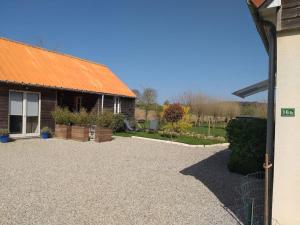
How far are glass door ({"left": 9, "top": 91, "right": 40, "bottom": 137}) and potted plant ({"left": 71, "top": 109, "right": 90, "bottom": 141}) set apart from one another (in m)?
2.06

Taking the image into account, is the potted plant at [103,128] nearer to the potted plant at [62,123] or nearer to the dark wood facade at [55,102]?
the potted plant at [62,123]

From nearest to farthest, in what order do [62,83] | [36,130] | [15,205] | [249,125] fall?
[15,205]
[249,125]
[36,130]
[62,83]

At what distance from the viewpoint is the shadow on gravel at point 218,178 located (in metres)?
6.32

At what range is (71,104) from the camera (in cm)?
2016

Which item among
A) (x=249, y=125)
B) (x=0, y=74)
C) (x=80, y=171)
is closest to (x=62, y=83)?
(x=0, y=74)

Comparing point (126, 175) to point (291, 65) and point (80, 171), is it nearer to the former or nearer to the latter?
point (80, 171)

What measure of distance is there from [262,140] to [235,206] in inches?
124

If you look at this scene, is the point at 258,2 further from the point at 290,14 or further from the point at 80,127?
the point at 80,127

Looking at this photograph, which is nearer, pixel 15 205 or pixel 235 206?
pixel 15 205

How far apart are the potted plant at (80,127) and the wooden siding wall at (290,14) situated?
488 inches

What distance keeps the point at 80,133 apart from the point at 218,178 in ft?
29.6

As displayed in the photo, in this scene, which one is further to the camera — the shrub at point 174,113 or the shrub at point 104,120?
the shrub at point 174,113

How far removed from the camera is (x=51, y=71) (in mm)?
18625

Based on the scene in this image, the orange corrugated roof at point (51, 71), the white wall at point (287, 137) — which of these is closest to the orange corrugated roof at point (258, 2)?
the white wall at point (287, 137)
